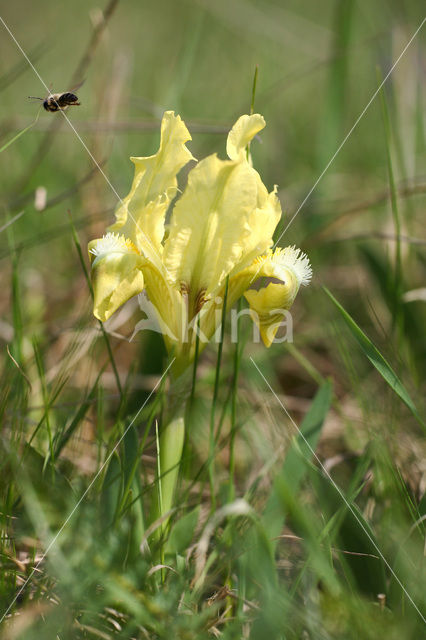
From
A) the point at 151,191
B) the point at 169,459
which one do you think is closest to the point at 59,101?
the point at 151,191

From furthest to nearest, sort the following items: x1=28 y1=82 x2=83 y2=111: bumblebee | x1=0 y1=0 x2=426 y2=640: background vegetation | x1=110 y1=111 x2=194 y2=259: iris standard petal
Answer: x1=28 y1=82 x2=83 y2=111: bumblebee, x1=110 y1=111 x2=194 y2=259: iris standard petal, x1=0 y1=0 x2=426 y2=640: background vegetation

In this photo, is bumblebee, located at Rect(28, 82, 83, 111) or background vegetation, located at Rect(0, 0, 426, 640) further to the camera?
bumblebee, located at Rect(28, 82, 83, 111)

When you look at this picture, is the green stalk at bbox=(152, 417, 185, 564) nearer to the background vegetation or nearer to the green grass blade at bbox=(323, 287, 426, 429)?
the background vegetation

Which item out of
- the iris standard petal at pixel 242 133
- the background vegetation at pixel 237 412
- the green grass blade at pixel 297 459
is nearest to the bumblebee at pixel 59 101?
the background vegetation at pixel 237 412

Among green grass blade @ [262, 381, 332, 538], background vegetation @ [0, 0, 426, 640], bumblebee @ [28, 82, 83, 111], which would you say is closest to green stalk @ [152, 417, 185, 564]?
background vegetation @ [0, 0, 426, 640]

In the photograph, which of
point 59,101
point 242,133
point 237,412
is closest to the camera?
point 242,133

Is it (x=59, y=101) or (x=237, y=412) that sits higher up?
(x=59, y=101)

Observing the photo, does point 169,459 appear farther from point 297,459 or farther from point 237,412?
point 237,412
